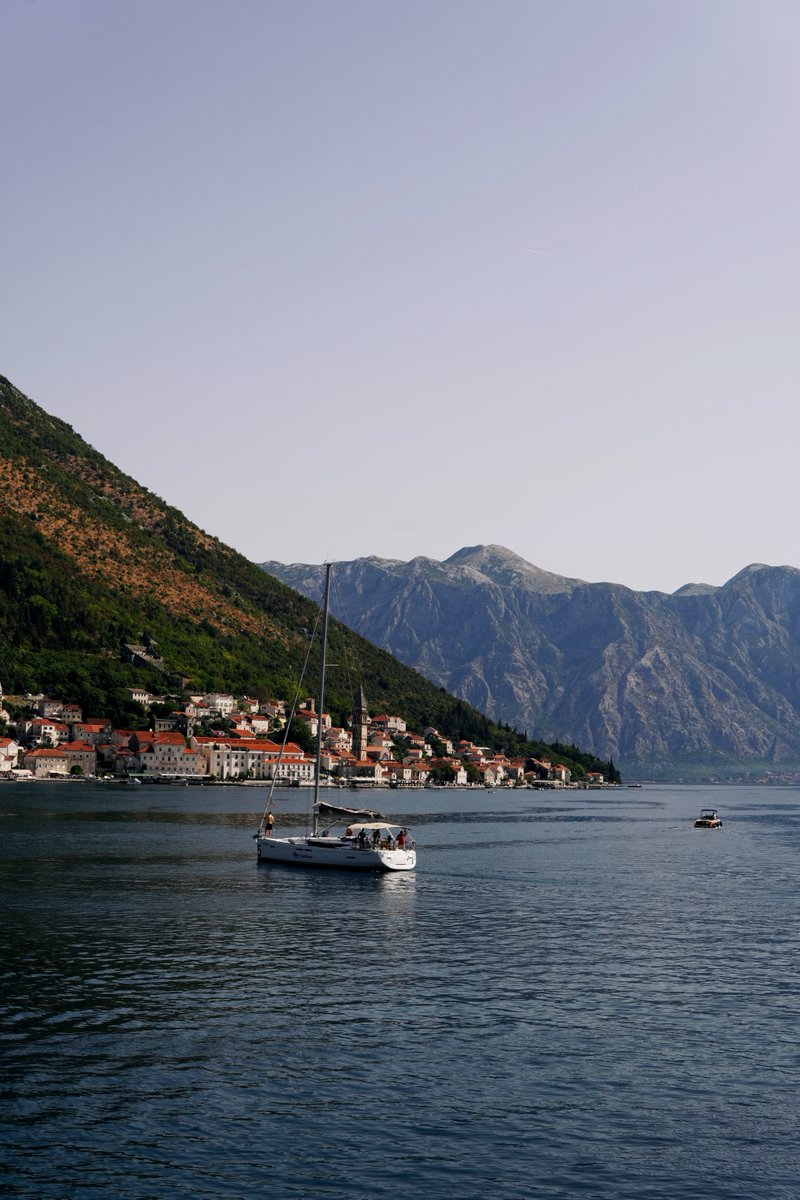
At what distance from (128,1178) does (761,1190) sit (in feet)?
48.3

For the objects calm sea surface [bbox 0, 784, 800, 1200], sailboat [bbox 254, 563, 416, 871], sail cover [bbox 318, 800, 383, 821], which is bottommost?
calm sea surface [bbox 0, 784, 800, 1200]

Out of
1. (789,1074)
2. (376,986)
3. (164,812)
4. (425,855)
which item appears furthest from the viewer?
(164,812)

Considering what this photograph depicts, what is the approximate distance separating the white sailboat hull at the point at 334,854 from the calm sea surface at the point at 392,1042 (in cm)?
897

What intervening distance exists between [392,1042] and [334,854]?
53.2 meters

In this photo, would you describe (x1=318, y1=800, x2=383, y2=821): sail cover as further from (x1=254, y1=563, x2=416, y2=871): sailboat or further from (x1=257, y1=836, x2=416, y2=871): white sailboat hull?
(x1=257, y1=836, x2=416, y2=871): white sailboat hull

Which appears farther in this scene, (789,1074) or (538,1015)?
(538,1015)

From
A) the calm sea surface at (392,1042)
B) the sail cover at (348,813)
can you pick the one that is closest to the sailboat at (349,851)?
the sail cover at (348,813)

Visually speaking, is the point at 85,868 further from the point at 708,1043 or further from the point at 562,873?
the point at 708,1043

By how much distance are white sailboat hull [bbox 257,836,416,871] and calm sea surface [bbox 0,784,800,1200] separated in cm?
897

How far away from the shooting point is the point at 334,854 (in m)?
91.8

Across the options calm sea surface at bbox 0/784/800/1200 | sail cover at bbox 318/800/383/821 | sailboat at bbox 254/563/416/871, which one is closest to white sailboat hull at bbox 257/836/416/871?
sailboat at bbox 254/563/416/871

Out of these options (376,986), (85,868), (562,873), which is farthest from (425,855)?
(376,986)

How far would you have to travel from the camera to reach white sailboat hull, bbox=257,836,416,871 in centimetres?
9069

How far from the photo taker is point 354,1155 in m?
28.8
